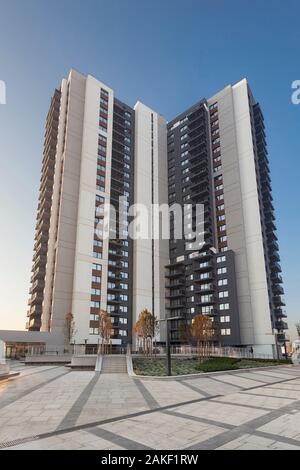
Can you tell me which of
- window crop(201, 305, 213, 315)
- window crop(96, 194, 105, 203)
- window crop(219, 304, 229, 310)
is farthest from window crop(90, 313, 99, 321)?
window crop(219, 304, 229, 310)

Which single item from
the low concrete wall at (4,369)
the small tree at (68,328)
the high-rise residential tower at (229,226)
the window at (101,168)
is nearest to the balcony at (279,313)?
the high-rise residential tower at (229,226)

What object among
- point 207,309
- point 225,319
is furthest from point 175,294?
point 225,319

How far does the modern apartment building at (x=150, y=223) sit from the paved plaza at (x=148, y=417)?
3876cm

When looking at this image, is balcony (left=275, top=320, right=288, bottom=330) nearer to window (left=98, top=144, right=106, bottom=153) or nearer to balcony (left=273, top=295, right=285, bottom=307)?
balcony (left=273, top=295, right=285, bottom=307)

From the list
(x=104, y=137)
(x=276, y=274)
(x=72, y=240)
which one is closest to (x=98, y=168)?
(x=104, y=137)

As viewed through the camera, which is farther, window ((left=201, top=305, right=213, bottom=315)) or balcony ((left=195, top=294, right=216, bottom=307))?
window ((left=201, top=305, right=213, bottom=315))

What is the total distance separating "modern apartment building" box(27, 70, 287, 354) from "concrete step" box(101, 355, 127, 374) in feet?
76.0

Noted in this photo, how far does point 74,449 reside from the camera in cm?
823

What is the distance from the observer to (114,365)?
104ft

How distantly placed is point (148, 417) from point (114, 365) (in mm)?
21162

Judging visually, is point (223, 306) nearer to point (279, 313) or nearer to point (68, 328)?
point (279, 313)

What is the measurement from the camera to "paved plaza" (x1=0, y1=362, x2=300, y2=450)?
8867 millimetres
